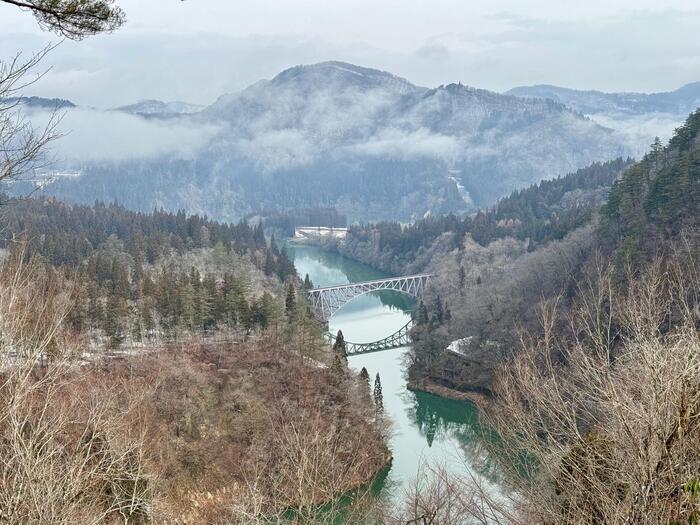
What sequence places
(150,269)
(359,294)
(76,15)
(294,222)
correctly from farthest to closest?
(294,222), (359,294), (150,269), (76,15)

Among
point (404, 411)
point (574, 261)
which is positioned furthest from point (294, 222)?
Answer: point (404, 411)

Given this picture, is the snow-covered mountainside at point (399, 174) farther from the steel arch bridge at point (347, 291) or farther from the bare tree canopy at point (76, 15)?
the bare tree canopy at point (76, 15)

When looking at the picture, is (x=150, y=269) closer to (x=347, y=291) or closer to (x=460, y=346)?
(x=347, y=291)

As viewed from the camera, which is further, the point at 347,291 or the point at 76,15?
the point at 347,291

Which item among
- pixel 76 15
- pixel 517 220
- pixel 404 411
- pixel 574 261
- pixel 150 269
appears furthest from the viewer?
pixel 517 220

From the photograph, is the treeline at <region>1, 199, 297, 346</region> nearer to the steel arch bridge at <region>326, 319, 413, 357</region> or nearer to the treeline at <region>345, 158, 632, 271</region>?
the steel arch bridge at <region>326, 319, 413, 357</region>

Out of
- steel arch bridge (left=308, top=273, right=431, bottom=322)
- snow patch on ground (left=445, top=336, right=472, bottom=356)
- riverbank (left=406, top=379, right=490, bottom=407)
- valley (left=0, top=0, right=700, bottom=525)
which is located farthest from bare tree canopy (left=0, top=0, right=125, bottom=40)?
steel arch bridge (left=308, top=273, right=431, bottom=322)

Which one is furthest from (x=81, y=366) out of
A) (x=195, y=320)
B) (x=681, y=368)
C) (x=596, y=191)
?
(x=596, y=191)

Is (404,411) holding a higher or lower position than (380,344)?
higher
